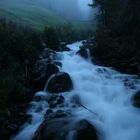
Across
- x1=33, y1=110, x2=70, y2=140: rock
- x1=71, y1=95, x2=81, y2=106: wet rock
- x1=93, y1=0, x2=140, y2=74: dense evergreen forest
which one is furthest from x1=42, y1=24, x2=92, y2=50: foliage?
x1=33, y1=110, x2=70, y2=140: rock

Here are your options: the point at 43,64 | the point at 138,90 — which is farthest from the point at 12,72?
the point at 138,90

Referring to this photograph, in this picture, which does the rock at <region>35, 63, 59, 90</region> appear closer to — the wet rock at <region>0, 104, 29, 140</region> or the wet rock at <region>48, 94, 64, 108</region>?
the wet rock at <region>48, 94, 64, 108</region>

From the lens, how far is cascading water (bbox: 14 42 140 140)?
13547mm

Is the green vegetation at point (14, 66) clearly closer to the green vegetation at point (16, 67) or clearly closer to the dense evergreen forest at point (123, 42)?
the green vegetation at point (16, 67)

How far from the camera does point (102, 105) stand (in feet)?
52.9

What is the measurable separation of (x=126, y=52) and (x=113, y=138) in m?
10.9

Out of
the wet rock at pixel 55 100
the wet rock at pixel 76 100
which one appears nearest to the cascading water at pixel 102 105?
the wet rock at pixel 76 100

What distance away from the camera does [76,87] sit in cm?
1916

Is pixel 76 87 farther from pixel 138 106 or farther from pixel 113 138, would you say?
pixel 113 138

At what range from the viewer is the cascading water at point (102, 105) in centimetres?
1355

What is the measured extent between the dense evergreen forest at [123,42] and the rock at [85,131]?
28.6 feet

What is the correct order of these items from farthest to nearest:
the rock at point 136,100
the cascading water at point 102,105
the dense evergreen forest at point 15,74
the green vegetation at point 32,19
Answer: the green vegetation at point 32,19, the dense evergreen forest at point 15,74, the rock at point 136,100, the cascading water at point 102,105

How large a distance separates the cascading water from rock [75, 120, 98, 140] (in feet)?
1.32

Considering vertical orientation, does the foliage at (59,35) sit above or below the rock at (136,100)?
above
